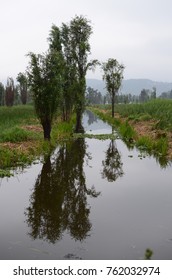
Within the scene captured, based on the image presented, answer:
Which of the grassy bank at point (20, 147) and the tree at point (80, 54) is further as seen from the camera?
the tree at point (80, 54)

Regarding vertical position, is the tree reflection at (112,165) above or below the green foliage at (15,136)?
below

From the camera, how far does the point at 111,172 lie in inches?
651

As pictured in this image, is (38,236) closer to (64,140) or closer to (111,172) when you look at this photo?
(111,172)

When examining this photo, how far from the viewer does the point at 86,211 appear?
10836mm

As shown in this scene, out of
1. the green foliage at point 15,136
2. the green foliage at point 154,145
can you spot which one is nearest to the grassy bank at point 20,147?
the green foliage at point 15,136

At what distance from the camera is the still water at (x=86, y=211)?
8188 millimetres

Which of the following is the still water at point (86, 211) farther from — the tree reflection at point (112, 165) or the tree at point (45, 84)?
the tree at point (45, 84)


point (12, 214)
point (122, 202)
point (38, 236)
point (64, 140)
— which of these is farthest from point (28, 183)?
point (64, 140)

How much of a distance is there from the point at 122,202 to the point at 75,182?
3.28m

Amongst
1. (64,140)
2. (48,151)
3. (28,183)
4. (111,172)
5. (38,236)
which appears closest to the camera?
(38,236)

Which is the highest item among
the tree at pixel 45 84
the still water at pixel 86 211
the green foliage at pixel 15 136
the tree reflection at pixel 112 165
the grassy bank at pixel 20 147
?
the tree at pixel 45 84

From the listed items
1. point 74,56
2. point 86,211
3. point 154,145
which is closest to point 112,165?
point 154,145

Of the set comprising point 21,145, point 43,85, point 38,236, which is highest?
point 43,85

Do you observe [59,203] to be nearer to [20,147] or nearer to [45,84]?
[20,147]
